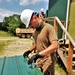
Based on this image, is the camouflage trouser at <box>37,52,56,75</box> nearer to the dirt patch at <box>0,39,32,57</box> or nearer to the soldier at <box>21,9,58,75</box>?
the soldier at <box>21,9,58,75</box>

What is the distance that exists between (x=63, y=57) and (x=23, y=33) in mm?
15872

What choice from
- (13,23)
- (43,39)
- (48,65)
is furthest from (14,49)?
(13,23)

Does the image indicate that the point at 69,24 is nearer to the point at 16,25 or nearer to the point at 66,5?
the point at 66,5

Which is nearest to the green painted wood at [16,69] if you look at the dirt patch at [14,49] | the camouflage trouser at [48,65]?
the camouflage trouser at [48,65]

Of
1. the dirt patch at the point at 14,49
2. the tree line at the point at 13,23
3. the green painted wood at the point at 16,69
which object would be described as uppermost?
the tree line at the point at 13,23

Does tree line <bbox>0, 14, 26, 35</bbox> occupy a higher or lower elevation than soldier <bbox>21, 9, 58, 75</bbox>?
higher

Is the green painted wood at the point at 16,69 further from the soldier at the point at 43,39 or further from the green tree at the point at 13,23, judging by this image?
the green tree at the point at 13,23

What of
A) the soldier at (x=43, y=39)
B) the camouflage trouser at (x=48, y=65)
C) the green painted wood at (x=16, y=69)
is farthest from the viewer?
the camouflage trouser at (x=48, y=65)

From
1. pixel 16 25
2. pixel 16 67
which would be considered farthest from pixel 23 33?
pixel 16 67

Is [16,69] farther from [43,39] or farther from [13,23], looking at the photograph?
[13,23]

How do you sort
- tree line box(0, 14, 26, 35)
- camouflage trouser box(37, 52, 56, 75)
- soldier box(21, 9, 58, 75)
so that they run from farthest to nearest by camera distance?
tree line box(0, 14, 26, 35) < camouflage trouser box(37, 52, 56, 75) < soldier box(21, 9, 58, 75)

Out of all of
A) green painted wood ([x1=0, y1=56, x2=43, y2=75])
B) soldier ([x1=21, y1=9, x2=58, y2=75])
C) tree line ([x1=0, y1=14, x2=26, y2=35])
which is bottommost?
green painted wood ([x1=0, y1=56, x2=43, y2=75])

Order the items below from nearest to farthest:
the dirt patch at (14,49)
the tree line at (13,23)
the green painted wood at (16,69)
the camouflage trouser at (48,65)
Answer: the green painted wood at (16,69) < the camouflage trouser at (48,65) < the dirt patch at (14,49) < the tree line at (13,23)

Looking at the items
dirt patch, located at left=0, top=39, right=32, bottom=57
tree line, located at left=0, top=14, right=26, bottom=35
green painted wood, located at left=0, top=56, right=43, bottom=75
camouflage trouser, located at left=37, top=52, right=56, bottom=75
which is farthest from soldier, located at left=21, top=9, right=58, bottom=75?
tree line, located at left=0, top=14, right=26, bottom=35
